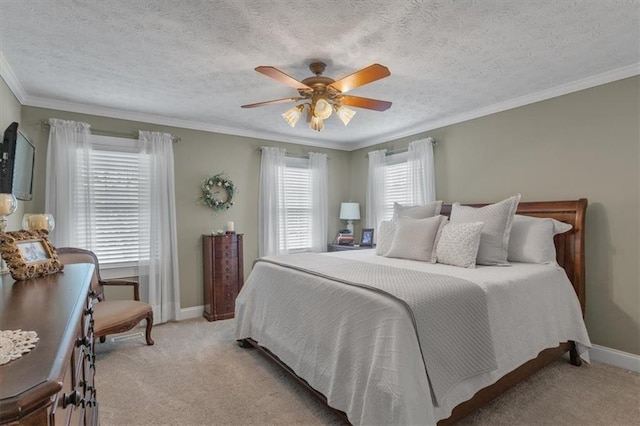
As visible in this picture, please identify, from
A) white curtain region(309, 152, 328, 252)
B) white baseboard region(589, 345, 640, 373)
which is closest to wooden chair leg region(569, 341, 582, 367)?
white baseboard region(589, 345, 640, 373)

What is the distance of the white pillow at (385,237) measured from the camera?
367 centimetres

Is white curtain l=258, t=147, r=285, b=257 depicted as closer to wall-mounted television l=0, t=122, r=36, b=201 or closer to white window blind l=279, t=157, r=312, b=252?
white window blind l=279, t=157, r=312, b=252

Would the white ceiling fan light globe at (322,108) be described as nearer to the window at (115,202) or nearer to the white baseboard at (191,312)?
the window at (115,202)

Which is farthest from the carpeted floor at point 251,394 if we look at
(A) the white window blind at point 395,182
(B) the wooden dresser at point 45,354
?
(A) the white window blind at point 395,182

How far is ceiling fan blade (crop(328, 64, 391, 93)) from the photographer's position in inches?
84.4

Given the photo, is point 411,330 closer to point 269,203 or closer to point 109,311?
point 109,311

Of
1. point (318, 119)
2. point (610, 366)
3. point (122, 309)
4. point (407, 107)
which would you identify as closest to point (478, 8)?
point (318, 119)

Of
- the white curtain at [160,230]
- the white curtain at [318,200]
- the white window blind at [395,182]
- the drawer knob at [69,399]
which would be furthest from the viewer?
the white curtain at [318,200]

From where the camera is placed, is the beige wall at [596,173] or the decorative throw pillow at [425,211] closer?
the beige wall at [596,173]

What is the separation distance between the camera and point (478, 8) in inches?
77.8

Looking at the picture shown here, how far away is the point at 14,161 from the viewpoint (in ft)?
8.06

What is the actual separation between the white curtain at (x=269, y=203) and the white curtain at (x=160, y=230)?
120 cm

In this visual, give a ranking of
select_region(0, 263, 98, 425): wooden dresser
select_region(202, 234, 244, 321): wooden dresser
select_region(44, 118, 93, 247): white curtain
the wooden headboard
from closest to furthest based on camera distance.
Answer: select_region(0, 263, 98, 425): wooden dresser, the wooden headboard, select_region(44, 118, 93, 247): white curtain, select_region(202, 234, 244, 321): wooden dresser

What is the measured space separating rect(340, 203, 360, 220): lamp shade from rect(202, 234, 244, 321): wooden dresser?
70.9 inches
